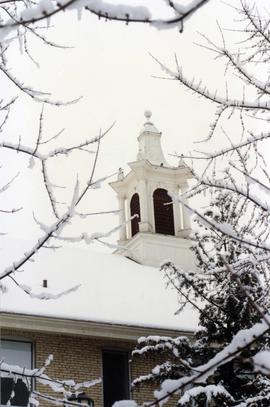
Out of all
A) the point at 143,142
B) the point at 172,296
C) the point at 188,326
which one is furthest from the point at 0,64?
the point at 143,142

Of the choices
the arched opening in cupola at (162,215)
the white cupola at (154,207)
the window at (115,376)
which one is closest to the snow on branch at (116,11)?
the window at (115,376)

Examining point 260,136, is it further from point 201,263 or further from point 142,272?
point 142,272

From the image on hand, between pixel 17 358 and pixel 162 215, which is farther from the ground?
pixel 162 215

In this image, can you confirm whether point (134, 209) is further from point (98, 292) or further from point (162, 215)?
point (98, 292)

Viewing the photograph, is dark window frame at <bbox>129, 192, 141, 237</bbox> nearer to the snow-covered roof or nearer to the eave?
the snow-covered roof

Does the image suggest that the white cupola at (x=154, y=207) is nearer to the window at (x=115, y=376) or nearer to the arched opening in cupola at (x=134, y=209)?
the arched opening in cupola at (x=134, y=209)

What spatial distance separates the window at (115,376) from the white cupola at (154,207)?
9894 millimetres

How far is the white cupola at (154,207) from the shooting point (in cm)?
2719

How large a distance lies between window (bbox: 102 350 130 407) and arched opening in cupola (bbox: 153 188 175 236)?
488 inches

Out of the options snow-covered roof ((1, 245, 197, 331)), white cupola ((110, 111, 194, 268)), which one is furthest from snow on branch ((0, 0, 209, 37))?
white cupola ((110, 111, 194, 268))

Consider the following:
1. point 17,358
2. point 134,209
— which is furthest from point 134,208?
point 17,358

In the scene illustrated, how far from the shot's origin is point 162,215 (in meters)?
29.3

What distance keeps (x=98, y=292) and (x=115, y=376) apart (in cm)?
290

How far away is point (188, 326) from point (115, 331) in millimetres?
1789
